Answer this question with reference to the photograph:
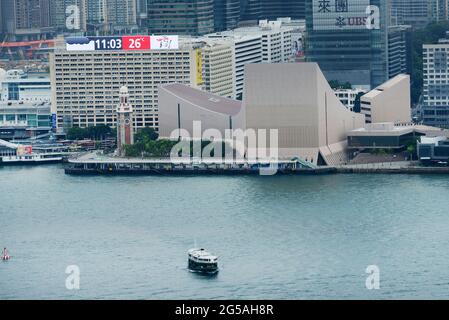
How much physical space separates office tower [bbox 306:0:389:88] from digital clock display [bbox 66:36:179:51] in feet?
9.04

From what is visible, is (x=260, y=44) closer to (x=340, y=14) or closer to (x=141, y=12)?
(x=340, y=14)

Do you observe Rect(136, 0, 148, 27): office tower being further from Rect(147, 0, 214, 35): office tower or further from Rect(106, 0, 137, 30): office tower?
Rect(147, 0, 214, 35): office tower

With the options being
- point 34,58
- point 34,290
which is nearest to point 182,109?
point 34,290

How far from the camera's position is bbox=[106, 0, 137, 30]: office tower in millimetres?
27566

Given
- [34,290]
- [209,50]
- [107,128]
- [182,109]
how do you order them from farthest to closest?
1. [209,50]
2. [107,128]
3. [182,109]
4. [34,290]

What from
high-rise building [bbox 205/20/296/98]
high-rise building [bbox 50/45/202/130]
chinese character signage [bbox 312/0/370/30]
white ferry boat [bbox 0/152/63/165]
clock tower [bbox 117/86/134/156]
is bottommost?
white ferry boat [bbox 0/152/63/165]

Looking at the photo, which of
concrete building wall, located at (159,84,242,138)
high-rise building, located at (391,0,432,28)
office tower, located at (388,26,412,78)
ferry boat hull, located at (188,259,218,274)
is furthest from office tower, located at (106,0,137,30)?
ferry boat hull, located at (188,259,218,274)

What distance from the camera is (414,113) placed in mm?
17078

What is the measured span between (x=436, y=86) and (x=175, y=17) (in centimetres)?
611

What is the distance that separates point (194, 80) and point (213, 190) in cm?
488

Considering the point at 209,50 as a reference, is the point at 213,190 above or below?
below

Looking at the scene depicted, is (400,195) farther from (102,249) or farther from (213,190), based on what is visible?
(102,249)

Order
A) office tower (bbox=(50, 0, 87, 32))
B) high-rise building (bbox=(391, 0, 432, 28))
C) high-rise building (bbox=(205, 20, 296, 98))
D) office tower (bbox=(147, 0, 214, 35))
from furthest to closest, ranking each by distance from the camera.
A: office tower (bbox=(50, 0, 87, 32)) → high-rise building (bbox=(391, 0, 432, 28)) → office tower (bbox=(147, 0, 214, 35)) → high-rise building (bbox=(205, 20, 296, 98))

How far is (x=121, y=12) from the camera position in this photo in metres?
27.9
